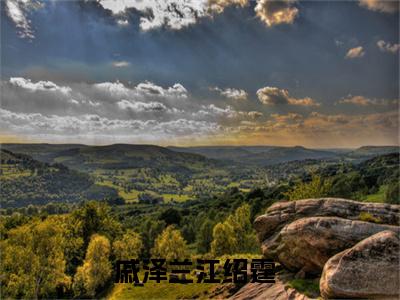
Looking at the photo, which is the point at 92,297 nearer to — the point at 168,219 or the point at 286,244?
the point at 286,244

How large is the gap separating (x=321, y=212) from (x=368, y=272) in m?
8.69

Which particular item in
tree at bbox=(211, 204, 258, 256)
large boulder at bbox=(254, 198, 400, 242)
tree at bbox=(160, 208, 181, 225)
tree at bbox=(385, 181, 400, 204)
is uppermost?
large boulder at bbox=(254, 198, 400, 242)

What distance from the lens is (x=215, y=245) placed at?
214 ft

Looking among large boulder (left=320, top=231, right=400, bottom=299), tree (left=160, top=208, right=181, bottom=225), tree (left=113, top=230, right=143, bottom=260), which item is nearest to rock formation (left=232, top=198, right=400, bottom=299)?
large boulder (left=320, top=231, right=400, bottom=299)

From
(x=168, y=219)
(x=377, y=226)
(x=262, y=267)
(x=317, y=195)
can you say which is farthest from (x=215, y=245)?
(x=168, y=219)

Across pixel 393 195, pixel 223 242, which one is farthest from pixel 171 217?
pixel 393 195

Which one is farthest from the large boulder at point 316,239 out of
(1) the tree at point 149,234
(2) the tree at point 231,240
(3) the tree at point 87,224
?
(1) the tree at point 149,234

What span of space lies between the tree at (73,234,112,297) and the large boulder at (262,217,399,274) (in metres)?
40.6

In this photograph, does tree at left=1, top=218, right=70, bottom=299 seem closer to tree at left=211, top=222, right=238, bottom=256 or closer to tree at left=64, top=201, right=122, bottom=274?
tree at left=64, top=201, right=122, bottom=274

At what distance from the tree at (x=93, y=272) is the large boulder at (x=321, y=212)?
38.3m

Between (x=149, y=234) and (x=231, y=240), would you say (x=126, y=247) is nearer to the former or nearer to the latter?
(x=231, y=240)

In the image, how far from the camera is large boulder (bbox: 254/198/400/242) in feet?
90.4

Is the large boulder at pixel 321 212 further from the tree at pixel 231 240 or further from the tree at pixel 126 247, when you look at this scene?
the tree at pixel 126 247

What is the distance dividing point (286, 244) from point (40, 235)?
36800 millimetres
